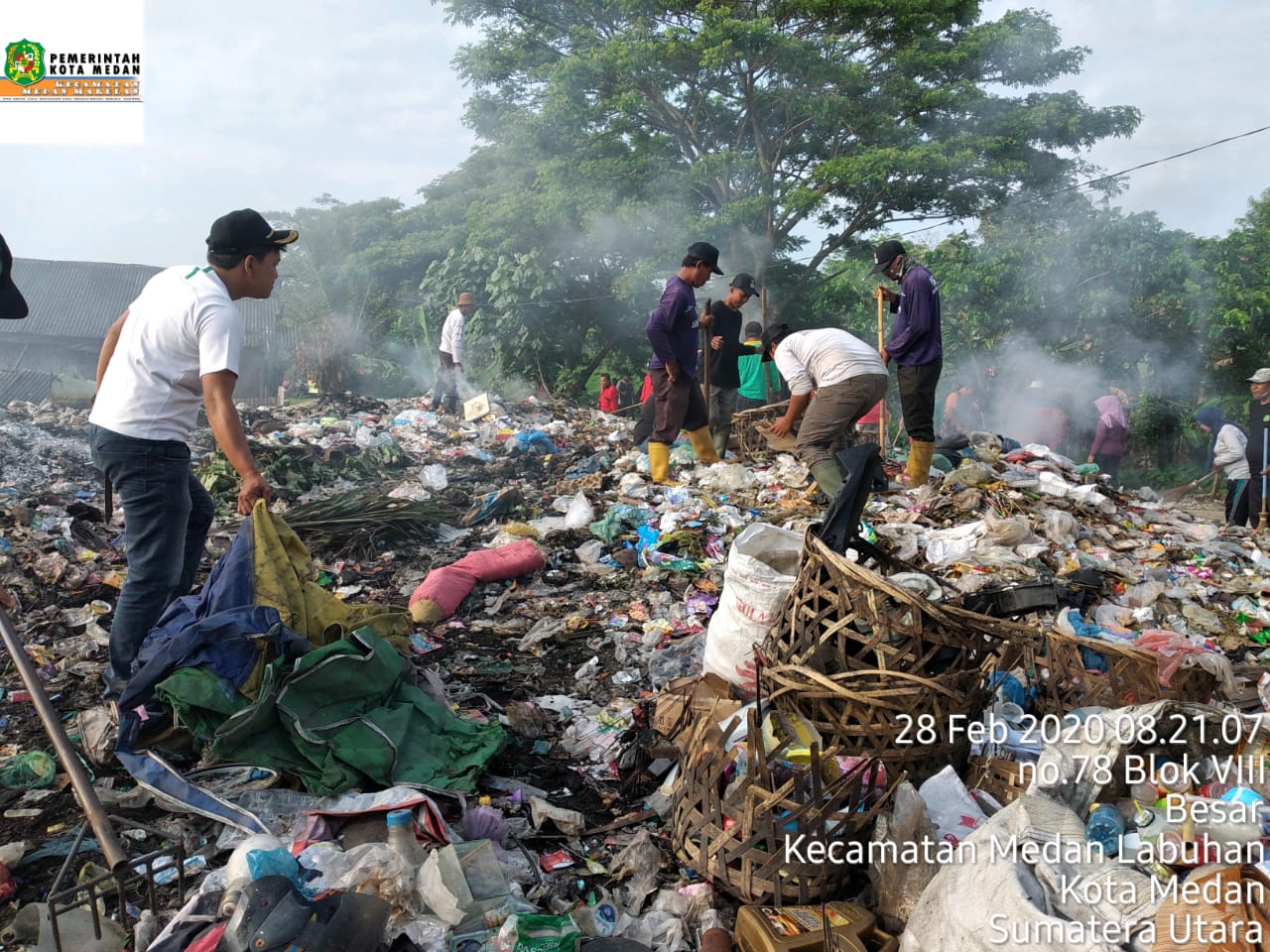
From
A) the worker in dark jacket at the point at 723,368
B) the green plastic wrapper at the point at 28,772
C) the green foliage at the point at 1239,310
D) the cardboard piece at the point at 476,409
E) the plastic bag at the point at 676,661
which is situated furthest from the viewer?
the green foliage at the point at 1239,310

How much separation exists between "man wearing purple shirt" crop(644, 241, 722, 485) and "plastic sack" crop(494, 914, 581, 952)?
14.6 feet

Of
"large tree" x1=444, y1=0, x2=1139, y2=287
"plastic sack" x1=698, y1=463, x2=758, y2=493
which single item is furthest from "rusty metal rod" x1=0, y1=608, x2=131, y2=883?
"large tree" x1=444, y1=0, x2=1139, y2=287

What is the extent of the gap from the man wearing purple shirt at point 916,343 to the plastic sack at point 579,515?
2.21 m

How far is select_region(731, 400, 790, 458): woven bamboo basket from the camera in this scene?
7.05 meters

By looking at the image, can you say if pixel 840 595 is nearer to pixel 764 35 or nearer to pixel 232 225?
pixel 232 225

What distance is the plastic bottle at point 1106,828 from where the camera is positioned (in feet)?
6.00

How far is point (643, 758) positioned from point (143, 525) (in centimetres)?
180

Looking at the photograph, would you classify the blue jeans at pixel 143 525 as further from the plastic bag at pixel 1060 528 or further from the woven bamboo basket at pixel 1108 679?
the plastic bag at pixel 1060 528

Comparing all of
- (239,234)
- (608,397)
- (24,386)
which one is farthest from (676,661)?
(24,386)

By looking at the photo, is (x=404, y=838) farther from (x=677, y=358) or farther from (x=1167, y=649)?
(x=677, y=358)

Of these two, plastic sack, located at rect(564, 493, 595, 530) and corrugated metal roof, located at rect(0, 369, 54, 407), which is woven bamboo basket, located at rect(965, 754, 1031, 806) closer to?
plastic sack, located at rect(564, 493, 595, 530)

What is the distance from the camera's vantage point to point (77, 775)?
6.07ft

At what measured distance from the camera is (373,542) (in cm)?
529

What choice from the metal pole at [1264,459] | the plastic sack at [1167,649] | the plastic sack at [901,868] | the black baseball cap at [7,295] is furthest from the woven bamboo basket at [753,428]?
the black baseball cap at [7,295]
